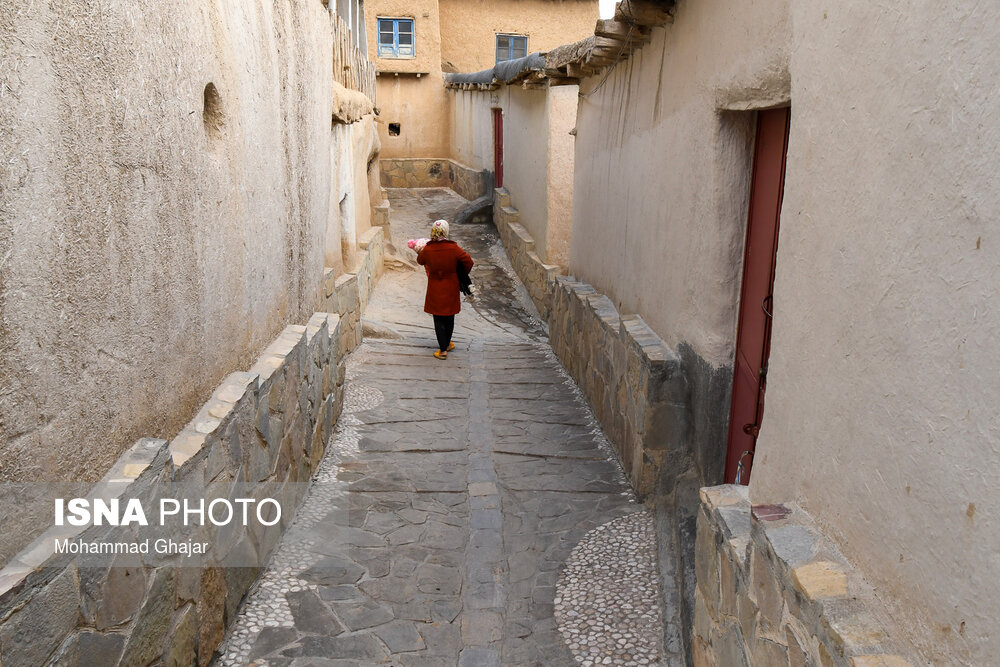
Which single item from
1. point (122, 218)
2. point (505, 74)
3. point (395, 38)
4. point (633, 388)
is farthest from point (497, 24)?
point (122, 218)

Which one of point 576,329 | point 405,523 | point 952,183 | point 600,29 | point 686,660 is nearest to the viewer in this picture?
point 952,183

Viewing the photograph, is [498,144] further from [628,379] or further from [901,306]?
[901,306]

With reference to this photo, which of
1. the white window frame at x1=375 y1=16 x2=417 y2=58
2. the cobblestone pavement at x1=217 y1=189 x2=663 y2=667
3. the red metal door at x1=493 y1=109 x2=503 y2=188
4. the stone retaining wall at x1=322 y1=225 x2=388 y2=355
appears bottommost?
the cobblestone pavement at x1=217 y1=189 x2=663 y2=667

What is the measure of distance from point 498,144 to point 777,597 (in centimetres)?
1581

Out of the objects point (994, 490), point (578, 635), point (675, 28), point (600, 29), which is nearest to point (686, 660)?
point (578, 635)

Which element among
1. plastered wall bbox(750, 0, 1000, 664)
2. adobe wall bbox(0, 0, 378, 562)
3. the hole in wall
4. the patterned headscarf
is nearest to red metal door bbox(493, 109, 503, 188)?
the patterned headscarf

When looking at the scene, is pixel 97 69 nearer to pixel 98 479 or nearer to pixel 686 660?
pixel 98 479

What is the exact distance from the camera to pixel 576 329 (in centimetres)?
805

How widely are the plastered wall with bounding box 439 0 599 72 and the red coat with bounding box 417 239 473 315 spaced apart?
16.0 meters

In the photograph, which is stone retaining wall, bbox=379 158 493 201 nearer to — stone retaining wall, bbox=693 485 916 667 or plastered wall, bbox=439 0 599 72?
plastered wall, bbox=439 0 599 72

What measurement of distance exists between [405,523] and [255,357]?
4.50 feet

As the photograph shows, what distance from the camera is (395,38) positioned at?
72.7 feet

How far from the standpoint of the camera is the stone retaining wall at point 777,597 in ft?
6.93

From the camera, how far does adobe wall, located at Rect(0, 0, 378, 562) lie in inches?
87.4
